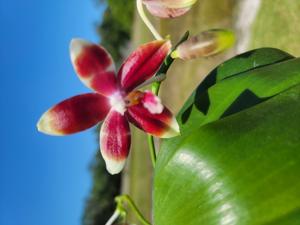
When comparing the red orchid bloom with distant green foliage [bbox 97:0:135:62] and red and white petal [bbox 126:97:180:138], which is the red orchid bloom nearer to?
red and white petal [bbox 126:97:180:138]

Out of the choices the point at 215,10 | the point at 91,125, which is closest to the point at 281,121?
the point at 91,125

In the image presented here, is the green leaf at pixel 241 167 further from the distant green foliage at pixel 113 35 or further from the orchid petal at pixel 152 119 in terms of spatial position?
the distant green foliage at pixel 113 35

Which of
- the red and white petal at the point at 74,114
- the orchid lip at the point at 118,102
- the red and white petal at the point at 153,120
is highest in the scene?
the red and white petal at the point at 74,114

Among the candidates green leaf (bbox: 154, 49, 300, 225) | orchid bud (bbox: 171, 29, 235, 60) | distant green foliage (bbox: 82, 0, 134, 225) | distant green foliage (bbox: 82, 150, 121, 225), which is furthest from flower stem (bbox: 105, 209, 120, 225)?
distant green foliage (bbox: 82, 150, 121, 225)

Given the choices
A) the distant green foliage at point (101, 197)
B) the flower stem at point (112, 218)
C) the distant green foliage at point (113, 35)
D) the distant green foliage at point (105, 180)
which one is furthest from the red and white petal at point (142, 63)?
the distant green foliage at point (101, 197)

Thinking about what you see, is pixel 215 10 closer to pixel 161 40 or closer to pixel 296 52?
pixel 296 52

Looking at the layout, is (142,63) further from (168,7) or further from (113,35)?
(113,35)
